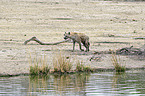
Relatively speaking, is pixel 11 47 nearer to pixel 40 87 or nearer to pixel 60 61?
pixel 60 61

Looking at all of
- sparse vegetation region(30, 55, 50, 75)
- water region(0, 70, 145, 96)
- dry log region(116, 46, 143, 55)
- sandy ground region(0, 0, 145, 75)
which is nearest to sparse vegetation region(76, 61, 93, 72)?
water region(0, 70, 145, 96)

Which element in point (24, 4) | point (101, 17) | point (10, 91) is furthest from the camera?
point (24, 4)

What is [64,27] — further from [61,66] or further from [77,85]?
[77,85]

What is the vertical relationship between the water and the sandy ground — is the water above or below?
below

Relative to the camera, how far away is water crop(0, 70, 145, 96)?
10.4m

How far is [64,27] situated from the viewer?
29641 mm

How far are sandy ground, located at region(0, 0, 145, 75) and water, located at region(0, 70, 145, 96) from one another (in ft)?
5.23

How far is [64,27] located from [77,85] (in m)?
18.2

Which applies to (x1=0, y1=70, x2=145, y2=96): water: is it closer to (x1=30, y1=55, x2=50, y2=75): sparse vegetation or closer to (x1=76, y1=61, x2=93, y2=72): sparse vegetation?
(x1=30, y1=55, x2=50, y2=75): sparse vegetation

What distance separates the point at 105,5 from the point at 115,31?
12934 mm

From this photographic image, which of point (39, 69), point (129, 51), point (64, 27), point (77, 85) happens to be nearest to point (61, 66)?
point (39, 69)

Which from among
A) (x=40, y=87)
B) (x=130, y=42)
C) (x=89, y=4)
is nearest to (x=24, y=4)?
(x=89, y=4)

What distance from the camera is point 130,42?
2416 centimetres

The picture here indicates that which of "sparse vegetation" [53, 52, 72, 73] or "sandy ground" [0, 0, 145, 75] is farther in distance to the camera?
"sandy ground" [0, 0, 145, 75]
